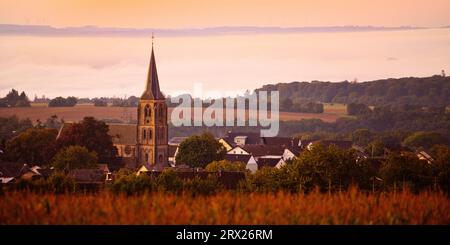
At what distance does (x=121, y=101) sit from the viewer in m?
194

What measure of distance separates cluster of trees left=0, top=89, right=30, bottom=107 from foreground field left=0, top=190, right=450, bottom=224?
420ft

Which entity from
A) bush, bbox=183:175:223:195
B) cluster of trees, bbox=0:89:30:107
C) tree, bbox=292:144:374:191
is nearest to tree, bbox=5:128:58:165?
tree, bbox=292:144:374:191

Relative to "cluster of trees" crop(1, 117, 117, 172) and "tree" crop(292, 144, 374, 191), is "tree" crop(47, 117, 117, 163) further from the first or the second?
"tree" crop(292, 144, 374, 191)

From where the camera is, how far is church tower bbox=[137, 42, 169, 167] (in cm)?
11300

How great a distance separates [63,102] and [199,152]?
79938mm

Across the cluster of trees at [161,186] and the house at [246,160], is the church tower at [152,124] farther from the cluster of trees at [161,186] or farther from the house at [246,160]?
the cluster of trees at [161,186]

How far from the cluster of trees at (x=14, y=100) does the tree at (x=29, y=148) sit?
49370mm

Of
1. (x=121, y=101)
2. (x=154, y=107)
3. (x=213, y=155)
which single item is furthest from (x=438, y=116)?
(x=213, y=155)

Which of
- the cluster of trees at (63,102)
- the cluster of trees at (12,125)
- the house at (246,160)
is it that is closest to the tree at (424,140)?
the house at (246,160)

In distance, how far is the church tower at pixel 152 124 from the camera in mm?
113000

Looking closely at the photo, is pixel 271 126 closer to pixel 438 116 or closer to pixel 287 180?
pixel 438 116

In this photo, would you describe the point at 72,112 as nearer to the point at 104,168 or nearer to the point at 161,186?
the point at 104,168

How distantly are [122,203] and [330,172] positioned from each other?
27657mm

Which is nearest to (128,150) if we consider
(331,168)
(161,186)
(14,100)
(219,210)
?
(14,100)
